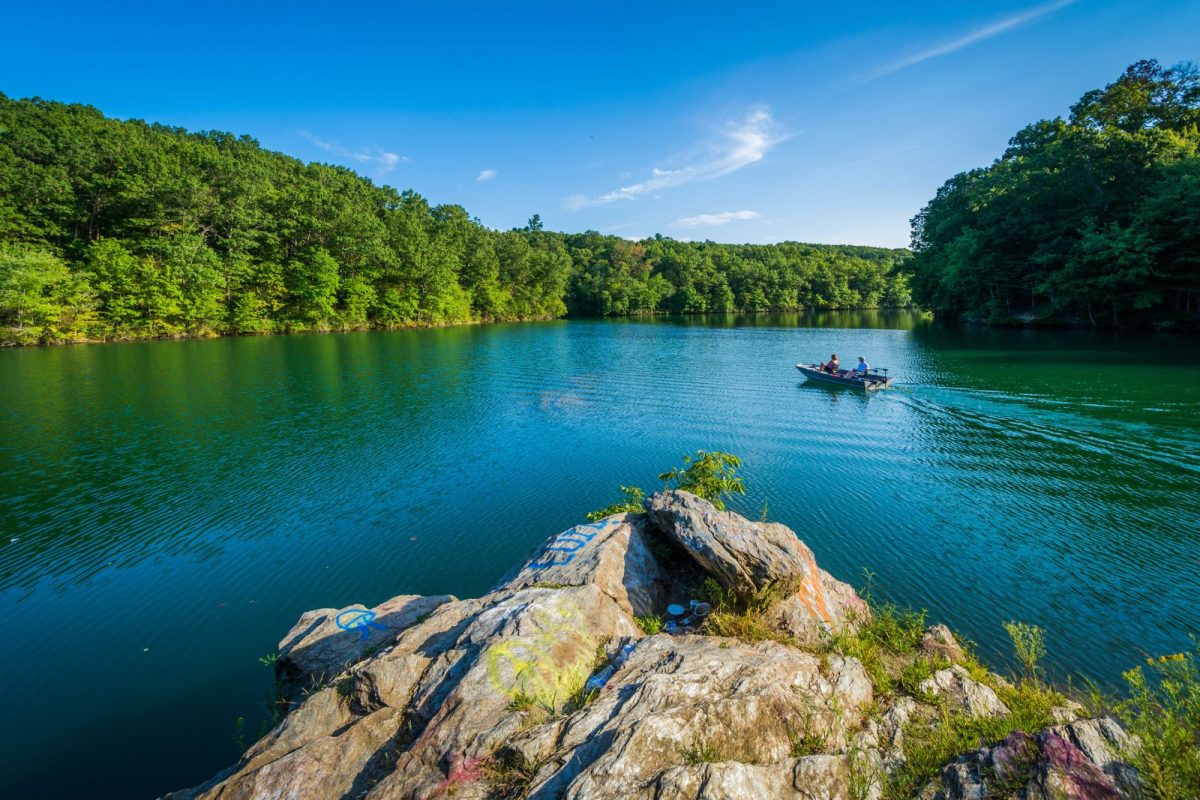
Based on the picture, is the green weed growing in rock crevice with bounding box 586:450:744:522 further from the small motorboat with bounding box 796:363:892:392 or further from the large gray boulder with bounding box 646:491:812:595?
the small motorboat with bounding box 796:363:892:392

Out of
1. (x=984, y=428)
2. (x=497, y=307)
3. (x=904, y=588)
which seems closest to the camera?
(x=904, y=588)

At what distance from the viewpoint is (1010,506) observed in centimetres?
1255

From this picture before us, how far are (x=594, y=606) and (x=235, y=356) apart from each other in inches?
1625

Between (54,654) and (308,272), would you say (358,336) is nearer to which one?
(308,272)

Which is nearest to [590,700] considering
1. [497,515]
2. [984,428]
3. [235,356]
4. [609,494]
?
[497,515]

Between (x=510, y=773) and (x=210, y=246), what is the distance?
6813 centimetres

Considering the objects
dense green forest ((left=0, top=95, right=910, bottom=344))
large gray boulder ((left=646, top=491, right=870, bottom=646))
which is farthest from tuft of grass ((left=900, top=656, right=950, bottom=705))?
dense green forest ((left=0, top=95, right=910, bottom=344))

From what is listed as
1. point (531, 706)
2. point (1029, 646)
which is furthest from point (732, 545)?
point (1029, 646)

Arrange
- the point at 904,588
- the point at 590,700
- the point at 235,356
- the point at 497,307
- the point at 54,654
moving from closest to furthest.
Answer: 1. the point at 590,700
2. the point at 54,654
3. the point at 904,588
4. the point at 235,356
5. the point at 497,307

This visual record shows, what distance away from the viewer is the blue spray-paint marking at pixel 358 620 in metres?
6.99

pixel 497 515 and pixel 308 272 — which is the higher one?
pixel 308 272

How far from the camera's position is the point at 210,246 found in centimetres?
5512

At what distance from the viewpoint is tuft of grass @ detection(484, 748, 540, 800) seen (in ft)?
12.0

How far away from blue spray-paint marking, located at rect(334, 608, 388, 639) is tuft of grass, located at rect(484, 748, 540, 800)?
3.73 m
